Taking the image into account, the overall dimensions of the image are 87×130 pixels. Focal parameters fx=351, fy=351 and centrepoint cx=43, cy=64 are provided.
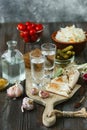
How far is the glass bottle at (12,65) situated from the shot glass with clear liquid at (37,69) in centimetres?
9

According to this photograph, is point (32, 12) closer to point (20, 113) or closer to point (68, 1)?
point (68, 1)

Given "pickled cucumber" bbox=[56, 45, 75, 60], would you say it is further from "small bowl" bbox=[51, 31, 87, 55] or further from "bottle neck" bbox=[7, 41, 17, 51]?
"bottle neck" bbox=[7, 41, 17, 51]

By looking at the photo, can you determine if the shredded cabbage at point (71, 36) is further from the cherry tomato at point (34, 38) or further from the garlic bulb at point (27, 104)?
the garlic bulb at point (27, 104)

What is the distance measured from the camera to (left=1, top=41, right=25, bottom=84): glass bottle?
5.38ft

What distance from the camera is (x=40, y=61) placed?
5.06 ft

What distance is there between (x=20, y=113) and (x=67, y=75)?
333 mm

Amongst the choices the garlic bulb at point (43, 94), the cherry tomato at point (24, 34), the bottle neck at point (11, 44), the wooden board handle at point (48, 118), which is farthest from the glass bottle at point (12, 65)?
the cherry tomato at point (24, 34)

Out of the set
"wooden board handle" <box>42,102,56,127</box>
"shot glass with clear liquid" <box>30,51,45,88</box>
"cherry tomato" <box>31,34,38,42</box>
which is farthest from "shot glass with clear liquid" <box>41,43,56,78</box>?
"cherry tomato" <box>31,34,38,42</box>

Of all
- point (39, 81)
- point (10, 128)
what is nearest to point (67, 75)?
point (39, 81)

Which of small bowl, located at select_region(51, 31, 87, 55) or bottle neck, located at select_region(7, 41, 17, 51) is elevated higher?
bottle neck, located at select_region(7, 41, 17, 51)

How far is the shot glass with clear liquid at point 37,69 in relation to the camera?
5.06 feet

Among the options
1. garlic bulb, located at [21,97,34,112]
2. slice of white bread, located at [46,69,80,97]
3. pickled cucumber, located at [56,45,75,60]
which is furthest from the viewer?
pickled cucumber, located at [56,45,75,60]

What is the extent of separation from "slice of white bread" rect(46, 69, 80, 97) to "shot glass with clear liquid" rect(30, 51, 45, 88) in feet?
0.18

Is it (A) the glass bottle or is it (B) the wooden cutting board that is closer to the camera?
(B) the wooden cutting board
